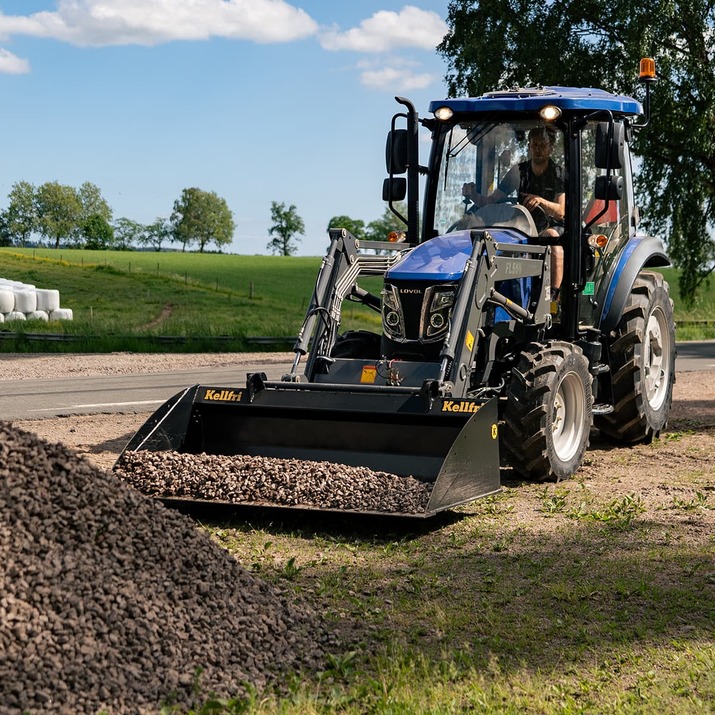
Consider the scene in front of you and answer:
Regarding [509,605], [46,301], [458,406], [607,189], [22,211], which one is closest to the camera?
[509,605]

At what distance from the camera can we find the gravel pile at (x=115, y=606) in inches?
162

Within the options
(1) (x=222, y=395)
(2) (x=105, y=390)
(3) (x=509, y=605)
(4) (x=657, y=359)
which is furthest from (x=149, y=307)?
(3) (x=509, y=605)

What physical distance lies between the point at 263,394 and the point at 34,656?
12.4 ft

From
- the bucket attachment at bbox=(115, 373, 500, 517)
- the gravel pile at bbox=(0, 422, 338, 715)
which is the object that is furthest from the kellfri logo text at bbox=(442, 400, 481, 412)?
the gravel pile at bbox=(0, 422, 338, 715)

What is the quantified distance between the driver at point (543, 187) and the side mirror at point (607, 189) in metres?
0.43

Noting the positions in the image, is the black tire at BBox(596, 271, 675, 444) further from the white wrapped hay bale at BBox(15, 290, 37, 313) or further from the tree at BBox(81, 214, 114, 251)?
the tree at BBox(81, 214, 114, 251)

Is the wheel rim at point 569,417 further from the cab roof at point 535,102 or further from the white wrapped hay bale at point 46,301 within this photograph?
the white wrapped hay bale at point 46,301

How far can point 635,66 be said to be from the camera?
78.7 feet

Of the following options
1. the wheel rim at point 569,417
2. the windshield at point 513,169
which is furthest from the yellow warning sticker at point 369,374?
the windshield at point 513,169

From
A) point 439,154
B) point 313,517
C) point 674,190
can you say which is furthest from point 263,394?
point 674,190

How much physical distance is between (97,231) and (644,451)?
113 meters

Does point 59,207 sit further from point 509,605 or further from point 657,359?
point 509,605

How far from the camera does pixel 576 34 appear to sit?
25.5 meters

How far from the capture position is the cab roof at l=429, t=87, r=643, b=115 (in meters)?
8.94
